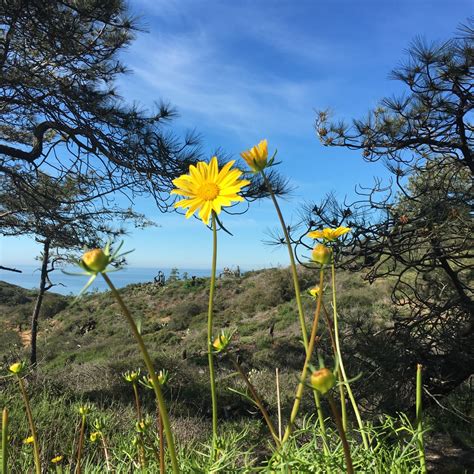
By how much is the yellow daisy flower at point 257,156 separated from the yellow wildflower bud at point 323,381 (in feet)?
1.13

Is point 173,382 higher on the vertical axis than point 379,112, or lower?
lower

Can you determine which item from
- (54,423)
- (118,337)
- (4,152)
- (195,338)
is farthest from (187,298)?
(54,423)

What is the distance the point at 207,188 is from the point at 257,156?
137 mm

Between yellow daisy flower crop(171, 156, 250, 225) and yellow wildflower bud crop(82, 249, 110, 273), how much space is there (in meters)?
0.28

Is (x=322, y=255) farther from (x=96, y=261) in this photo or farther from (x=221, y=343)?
(x=96, y=261)

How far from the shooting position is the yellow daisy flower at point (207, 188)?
2.46ft

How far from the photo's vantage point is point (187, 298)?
16297mm

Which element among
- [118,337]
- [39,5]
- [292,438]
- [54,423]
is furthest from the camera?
[118,337]

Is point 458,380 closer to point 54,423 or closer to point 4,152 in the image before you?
point 54,423

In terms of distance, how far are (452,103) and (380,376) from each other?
1.95 m

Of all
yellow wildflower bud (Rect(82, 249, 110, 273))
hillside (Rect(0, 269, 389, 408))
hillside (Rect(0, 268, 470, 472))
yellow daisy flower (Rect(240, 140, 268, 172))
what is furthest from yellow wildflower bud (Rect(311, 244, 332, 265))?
hillside (Rect(0, 269, 389, 408))

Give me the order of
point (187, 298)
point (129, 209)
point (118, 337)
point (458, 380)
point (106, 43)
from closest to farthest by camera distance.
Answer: point (458, 380)
point (106, 43)
point (129, 209)
point (118, 337)
point (187, 298)

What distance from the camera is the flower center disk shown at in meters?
0.77

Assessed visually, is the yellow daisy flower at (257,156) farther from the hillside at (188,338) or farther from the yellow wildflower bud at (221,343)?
the hillside at (188,338)
